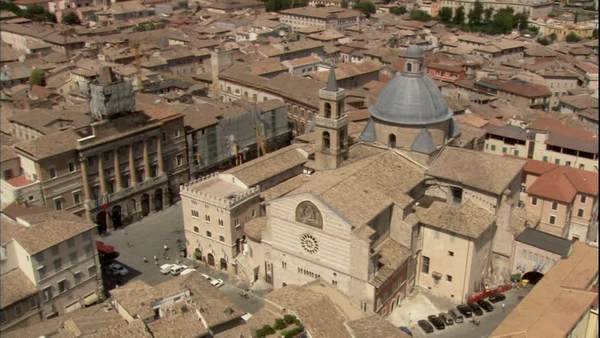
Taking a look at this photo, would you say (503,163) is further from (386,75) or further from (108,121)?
(386,75)

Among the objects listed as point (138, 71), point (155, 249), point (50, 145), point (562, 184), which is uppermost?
point (50, 145)

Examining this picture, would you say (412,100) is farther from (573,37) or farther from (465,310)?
(573,37)

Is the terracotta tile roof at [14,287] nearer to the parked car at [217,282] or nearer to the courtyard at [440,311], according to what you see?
the parked car at [217,282]

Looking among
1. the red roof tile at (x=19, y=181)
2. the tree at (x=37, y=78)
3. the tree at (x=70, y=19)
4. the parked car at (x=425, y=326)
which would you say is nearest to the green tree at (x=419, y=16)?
the tree at (x=70, y=19)

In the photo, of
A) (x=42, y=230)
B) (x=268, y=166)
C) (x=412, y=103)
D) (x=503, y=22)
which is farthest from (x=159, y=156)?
(x=503, y=22)

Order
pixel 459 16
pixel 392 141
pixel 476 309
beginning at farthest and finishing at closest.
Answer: pixel 459 16 < pixel 392 141 < pixel 476 309

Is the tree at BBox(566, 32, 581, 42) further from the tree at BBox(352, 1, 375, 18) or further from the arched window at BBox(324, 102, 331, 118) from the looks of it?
the arched window at BBox(324, 102, 331, 118)

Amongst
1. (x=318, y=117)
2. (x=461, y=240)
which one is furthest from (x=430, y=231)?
(x=318, y=117)

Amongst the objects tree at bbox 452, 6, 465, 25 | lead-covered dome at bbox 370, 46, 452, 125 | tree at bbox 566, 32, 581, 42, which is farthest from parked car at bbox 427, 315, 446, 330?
tree at bbox 452, 6, 465, 25
